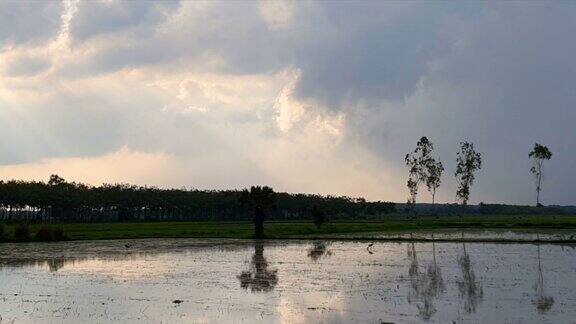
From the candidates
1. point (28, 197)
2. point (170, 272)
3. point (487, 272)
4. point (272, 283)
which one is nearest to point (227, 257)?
point (170, 272)

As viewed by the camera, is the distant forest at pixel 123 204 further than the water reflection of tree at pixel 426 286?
Yes

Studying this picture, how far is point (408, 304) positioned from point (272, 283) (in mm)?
7618

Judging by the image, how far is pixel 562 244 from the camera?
4859cm

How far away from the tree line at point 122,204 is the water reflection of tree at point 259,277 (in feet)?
227

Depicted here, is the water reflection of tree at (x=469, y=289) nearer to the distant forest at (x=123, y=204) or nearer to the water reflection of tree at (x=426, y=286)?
the water reflection of tree at (x=426, y=286)

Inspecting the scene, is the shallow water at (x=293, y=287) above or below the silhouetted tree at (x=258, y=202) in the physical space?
below

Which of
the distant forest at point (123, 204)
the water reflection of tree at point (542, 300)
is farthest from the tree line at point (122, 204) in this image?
the water reflection of tree at point (542, 300)

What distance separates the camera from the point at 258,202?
65062 mm

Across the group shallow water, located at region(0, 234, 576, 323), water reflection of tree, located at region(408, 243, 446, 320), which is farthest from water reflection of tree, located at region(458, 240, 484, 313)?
water reflection of tree, located at region(408, 243, 446, 320)

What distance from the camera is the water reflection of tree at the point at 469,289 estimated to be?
63.7ft

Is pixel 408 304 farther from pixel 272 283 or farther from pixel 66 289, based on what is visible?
pixel 66 289

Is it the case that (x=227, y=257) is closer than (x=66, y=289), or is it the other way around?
(x=66, y=289)

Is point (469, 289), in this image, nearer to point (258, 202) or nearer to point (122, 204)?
point (258, 202)

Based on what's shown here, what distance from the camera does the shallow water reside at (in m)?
18.0
